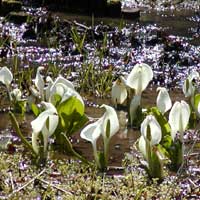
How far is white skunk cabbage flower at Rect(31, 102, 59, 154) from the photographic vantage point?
2938mm

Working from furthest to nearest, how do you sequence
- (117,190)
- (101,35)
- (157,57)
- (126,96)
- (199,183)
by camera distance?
(101,35), (157,57), (126,96), (199,183), (117,190)

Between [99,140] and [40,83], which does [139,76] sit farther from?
[40,83]

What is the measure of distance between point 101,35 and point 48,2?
2.46 m

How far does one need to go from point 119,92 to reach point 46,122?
963mm

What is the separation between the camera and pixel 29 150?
3.28 metres

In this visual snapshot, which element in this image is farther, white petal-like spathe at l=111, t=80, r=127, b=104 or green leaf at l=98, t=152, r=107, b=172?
white petal-like spathe at l=111, t=80, r=127, b=104

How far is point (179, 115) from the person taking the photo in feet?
9.84

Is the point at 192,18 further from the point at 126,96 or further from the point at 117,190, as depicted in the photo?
the point at 117,190

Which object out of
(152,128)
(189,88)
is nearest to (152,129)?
(152,128)

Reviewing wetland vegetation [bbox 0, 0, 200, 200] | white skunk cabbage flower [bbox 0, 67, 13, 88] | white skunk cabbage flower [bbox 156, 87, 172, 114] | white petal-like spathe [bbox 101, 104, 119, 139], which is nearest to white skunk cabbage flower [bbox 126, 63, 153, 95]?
wetland vegetation [bbox 0, 0, 200, 200]

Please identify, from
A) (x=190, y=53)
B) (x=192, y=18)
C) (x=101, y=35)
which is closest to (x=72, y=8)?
(x=192, y=18)

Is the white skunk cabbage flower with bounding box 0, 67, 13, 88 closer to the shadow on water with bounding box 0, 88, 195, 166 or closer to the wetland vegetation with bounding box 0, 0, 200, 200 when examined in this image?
the wetland vegetation with bounding box 0, 0, 200, 200

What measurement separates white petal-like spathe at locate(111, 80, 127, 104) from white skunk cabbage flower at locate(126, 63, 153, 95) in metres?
0.34

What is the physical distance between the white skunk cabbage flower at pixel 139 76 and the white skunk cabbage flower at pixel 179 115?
0.41 m
